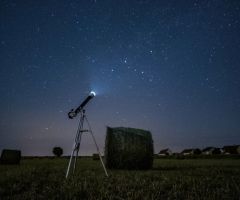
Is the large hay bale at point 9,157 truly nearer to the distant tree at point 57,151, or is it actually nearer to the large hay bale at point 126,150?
the large hay bale at point 126,150

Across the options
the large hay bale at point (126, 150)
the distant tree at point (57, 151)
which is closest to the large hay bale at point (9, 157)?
the large hay bale at point (126, 150)

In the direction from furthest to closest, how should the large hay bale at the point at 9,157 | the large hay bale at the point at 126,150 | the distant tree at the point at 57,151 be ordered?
the distant tree at the point at 57,151
the large hay bale at the point at 9,157
the large hay bale at the point at 126,150

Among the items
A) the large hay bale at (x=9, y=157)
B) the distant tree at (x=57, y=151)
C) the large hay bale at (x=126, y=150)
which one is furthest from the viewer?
the distant tree at (x=57, y=151)

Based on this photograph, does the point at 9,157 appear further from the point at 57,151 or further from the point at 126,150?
the point at 57,151

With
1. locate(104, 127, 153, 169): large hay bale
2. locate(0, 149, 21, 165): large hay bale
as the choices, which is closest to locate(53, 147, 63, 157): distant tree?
locate(0, 149, 21, 165): large hay bale

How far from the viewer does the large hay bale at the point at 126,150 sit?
1185 cm

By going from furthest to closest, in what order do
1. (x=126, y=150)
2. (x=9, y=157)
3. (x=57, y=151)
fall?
1. (x=57, y=151)
2. (x=9, y=157)
3. (x=126, y=150)

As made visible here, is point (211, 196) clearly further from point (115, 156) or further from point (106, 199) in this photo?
point (115, 156)

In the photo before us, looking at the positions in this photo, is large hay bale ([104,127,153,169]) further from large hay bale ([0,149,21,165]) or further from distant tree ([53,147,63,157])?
distant tree ([53,147,63,157])

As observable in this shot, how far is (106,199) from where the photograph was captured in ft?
13.3

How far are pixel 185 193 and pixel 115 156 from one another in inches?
298

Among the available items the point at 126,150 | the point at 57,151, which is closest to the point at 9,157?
the point at 126,150

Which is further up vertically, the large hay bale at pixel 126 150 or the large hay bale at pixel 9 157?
the large hay bale at pixel 9 157

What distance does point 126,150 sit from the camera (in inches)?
466
